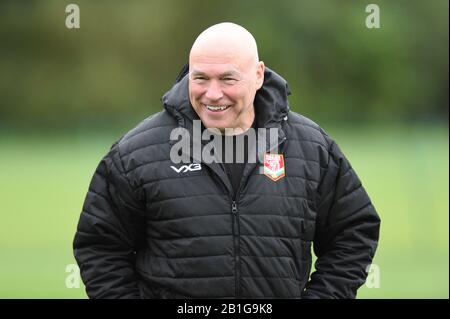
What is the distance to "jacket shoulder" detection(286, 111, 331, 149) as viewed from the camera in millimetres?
3414

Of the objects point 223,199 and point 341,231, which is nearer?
point 223,199

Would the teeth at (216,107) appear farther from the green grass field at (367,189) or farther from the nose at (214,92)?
the green grass field at (367,189)

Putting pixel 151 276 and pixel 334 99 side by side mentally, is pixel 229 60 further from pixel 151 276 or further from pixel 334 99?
pixel 334 99

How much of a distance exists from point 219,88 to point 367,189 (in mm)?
12498

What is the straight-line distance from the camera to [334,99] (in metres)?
24.1

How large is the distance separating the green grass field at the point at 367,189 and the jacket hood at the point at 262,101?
478 centimetres

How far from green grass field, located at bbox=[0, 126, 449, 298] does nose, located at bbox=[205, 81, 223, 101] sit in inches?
199

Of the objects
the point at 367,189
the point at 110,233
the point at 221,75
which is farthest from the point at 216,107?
the point at 367,189

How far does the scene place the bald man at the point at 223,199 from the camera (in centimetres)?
321

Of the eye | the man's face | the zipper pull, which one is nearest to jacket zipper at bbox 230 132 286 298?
the zipper pull

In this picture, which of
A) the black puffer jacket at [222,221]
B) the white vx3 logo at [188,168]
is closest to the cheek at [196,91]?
the black puffer jacket at [222,221]

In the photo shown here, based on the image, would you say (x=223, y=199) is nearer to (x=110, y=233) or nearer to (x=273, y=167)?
(x=273, y=167)

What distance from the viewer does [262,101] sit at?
11.2 feet

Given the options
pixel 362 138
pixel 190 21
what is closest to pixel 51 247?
pixel 362 138
